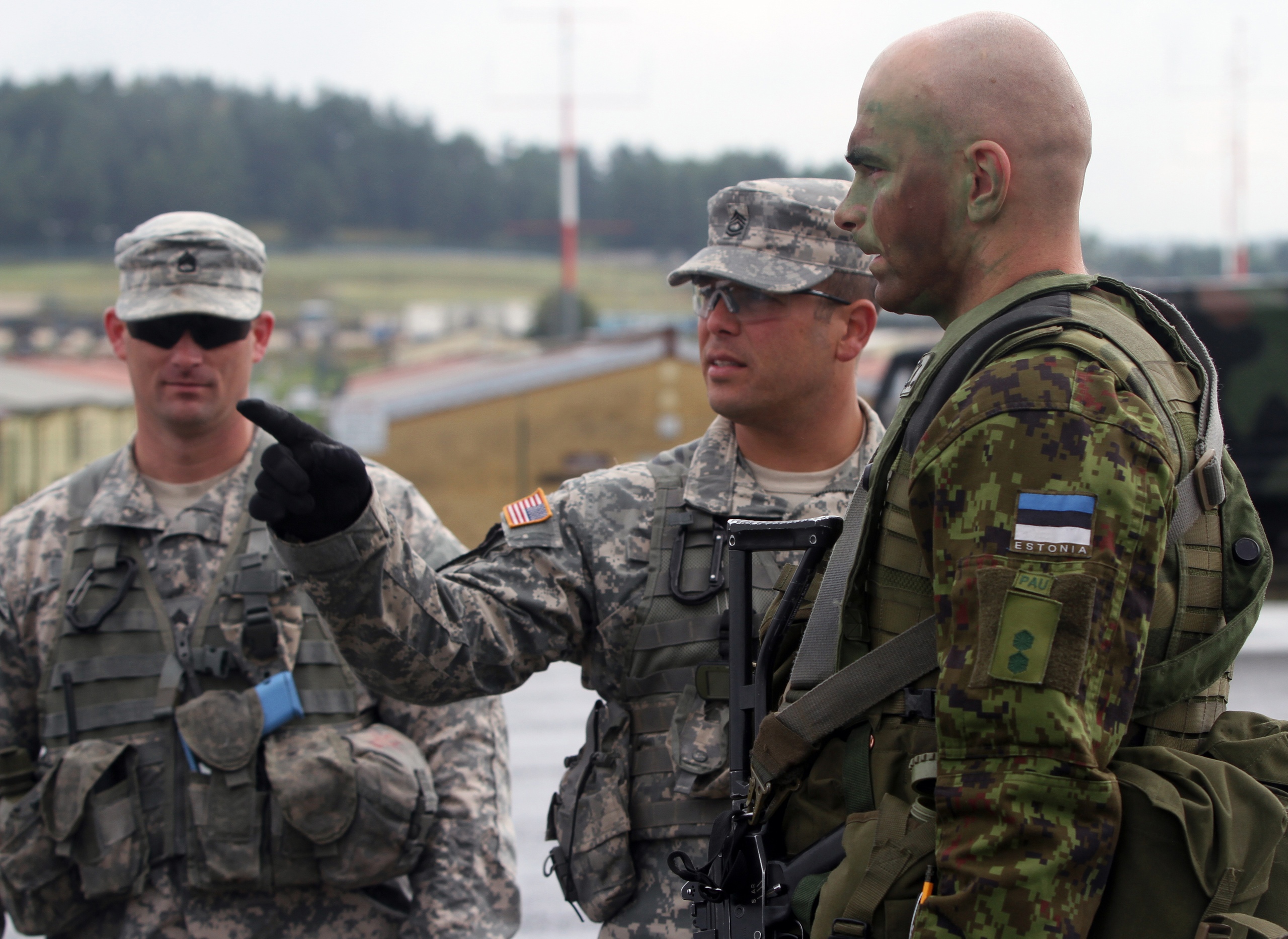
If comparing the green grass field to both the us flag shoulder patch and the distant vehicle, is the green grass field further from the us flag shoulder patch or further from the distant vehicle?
the us flag shoulder patch

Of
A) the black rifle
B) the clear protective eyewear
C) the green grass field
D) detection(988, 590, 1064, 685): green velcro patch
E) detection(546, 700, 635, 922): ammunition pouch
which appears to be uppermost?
the clear protective eyewear

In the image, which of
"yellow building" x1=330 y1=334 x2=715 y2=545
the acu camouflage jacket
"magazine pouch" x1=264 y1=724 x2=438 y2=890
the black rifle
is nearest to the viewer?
the black rifle

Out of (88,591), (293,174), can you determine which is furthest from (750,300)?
(293,174)

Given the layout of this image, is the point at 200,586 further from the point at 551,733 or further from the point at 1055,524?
the point at 551,733

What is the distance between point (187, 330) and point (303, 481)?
1516 millimetres

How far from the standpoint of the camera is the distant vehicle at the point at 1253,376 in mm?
10758

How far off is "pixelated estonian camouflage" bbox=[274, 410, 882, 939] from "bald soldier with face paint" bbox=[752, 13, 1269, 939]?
68 cm

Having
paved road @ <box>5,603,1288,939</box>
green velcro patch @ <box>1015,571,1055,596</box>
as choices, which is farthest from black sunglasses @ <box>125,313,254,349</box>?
green velcro patch @ <box>1015,571,1055,596</box>

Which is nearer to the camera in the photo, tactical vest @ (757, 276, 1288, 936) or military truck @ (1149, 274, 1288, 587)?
tactical vest @ (757, 276, 1288, 936)

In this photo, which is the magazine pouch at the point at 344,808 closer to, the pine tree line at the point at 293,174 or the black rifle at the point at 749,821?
the black rifle at the point at 749,821

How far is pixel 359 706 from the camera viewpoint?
3.12 metres

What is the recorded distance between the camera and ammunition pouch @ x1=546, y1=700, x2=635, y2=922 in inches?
99.5

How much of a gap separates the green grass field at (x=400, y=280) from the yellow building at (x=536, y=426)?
32808 millimetres

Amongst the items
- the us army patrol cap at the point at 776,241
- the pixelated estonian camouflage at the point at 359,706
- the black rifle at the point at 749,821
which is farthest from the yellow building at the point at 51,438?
the black rifle at the point at 749,821
